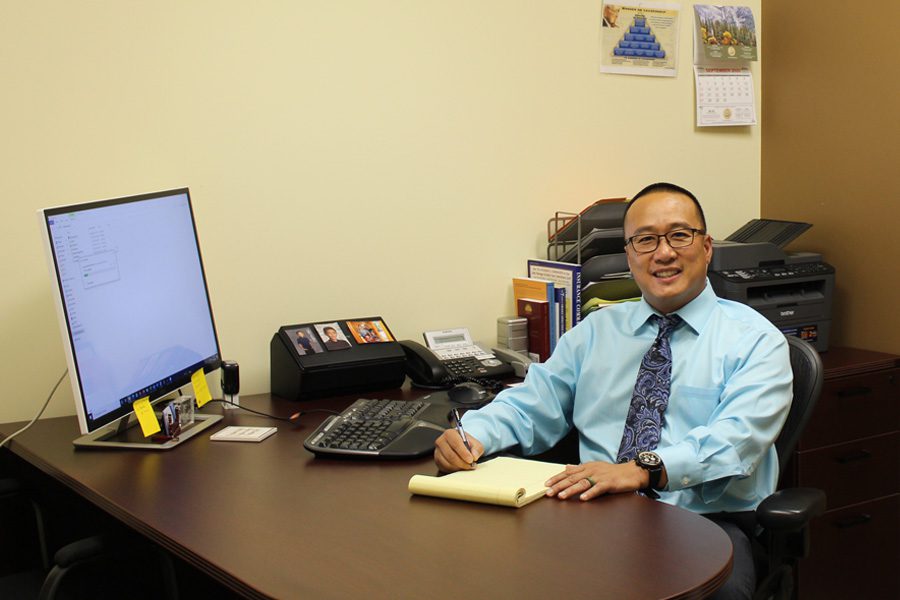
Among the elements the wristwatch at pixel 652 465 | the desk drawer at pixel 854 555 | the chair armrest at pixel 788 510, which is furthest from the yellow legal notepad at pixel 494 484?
the desk drawer at pixel 854 555

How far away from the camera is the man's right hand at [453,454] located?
1.63 m

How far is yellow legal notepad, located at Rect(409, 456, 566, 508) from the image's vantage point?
1.45 metres

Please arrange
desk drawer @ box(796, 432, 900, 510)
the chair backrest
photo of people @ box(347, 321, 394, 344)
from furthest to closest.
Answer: desk drawer @ box(796, 432, 900, 510) → photo of people @ box(347, 321, 394, 344) → the chair backrest

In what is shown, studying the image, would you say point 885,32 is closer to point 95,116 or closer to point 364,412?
point 364,412

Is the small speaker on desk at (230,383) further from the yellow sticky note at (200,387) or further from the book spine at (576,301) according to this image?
the book spine at (576,301)

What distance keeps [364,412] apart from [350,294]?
69 cm

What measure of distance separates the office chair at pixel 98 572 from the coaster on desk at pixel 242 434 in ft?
0.94

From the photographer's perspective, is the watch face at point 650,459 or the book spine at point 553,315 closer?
the watch face at point 650,459

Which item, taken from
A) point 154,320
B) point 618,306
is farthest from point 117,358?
point 618,306

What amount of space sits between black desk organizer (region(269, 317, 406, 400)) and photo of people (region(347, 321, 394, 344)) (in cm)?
1

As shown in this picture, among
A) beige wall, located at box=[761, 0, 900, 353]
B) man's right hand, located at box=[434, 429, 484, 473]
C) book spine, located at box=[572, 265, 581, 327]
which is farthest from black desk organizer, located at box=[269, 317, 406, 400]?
beige wall, located at box=[761, 0, 900, 353]

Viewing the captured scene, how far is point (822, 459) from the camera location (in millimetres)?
2633

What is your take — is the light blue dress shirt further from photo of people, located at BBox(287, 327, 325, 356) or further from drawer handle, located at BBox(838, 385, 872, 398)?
drawer handle, located at BBox(838, 385, 872, 398)

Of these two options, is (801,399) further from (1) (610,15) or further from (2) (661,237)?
(1) (610,15)
